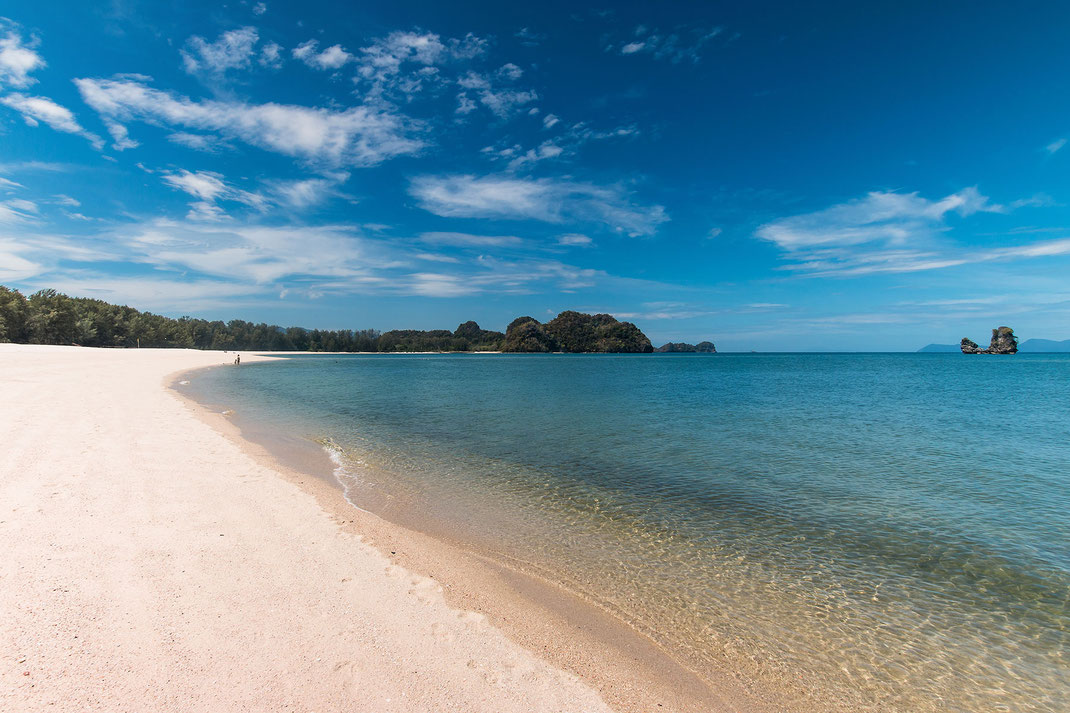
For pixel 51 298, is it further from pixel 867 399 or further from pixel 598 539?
pixel 867 399

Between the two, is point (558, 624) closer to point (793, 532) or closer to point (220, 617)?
point (220, 617)

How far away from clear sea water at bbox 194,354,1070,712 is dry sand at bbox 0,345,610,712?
6.29 ft

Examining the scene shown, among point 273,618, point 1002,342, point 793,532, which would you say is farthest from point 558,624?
point 1002,342

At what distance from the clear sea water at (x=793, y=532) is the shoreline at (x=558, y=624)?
29 cm

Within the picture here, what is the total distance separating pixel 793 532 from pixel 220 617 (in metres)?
8.84

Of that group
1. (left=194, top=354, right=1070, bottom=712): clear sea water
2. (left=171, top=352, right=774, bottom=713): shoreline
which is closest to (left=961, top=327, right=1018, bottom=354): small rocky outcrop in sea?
(left=194, top=354, right=1070, bottom=712): clear sea water

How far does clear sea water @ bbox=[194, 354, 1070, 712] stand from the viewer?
4969 mm

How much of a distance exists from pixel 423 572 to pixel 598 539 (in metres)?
3.16

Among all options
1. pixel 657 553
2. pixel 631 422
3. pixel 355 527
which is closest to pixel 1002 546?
pixel 657 553

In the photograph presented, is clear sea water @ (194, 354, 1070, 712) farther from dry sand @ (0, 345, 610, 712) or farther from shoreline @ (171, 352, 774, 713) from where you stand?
dry sand @ (0, 345, 610, 712)

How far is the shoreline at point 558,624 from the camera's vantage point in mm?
4270

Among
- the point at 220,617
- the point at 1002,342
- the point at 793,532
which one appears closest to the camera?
the point at 220,617

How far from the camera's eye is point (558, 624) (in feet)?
17.5

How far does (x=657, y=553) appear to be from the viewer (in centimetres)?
751
